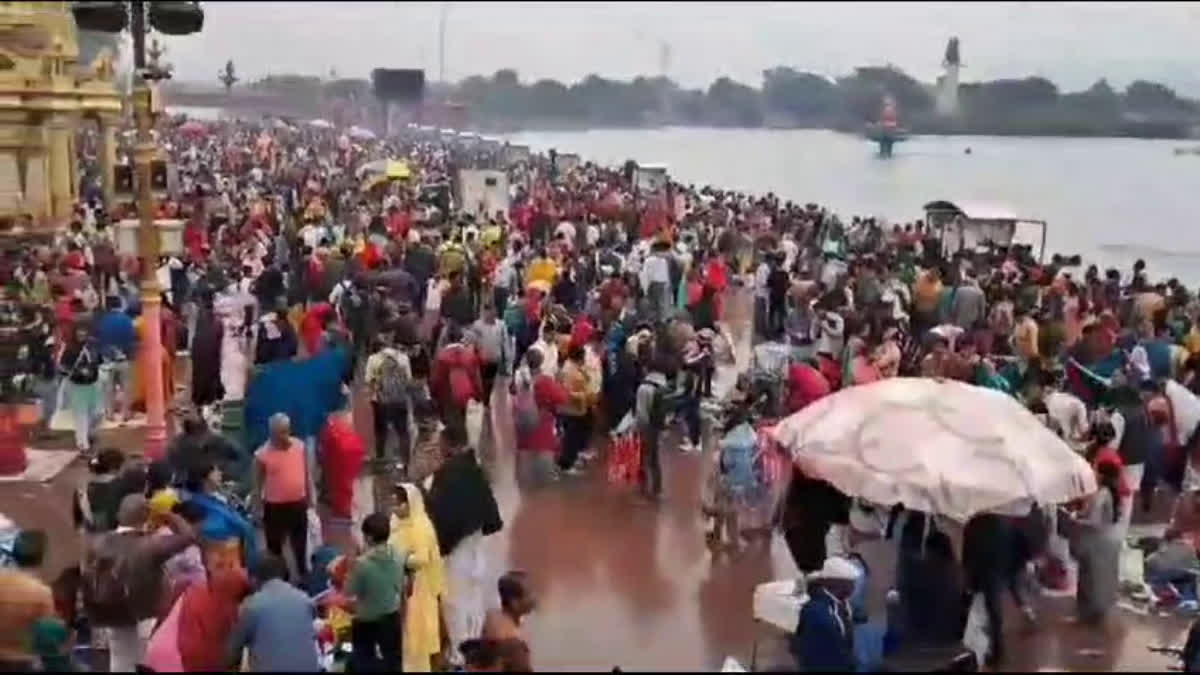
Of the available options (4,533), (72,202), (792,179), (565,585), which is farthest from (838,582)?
(792,179)

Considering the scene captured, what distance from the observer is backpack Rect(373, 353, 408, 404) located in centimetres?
1191

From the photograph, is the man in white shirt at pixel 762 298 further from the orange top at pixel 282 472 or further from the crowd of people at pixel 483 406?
the orange top at pixel 282 472

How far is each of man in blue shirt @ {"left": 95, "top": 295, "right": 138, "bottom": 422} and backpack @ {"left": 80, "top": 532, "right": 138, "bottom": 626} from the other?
6098mm

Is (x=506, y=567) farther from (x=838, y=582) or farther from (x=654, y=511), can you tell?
(x=838, y=582)

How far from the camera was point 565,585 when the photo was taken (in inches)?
399

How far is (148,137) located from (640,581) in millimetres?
4700

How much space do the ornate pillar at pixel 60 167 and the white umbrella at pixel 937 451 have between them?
22025 mm

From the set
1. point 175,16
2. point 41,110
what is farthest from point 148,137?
point 41,110

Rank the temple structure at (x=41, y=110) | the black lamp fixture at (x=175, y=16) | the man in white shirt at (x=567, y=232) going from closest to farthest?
the black lamp fixture at (x=175, y=16) < the man in white shirt at (x=567, y=232) < the temple structure at (x=41, y=110)

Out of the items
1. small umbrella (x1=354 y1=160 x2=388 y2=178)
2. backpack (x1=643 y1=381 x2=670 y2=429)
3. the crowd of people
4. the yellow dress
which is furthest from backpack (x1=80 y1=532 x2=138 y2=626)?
small umbrella (x1=354 y1=160 x2=388 y2=178)

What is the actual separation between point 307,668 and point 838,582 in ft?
7.55

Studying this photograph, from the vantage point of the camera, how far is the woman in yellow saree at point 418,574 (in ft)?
A: 25.1

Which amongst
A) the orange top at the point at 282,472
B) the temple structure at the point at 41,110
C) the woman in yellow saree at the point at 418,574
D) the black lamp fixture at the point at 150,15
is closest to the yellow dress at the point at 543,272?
the black lamp fixture at the point at 150,15

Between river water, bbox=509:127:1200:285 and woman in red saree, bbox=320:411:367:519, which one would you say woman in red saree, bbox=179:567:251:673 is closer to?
woman in red saree, bbox=320:411:367:519
